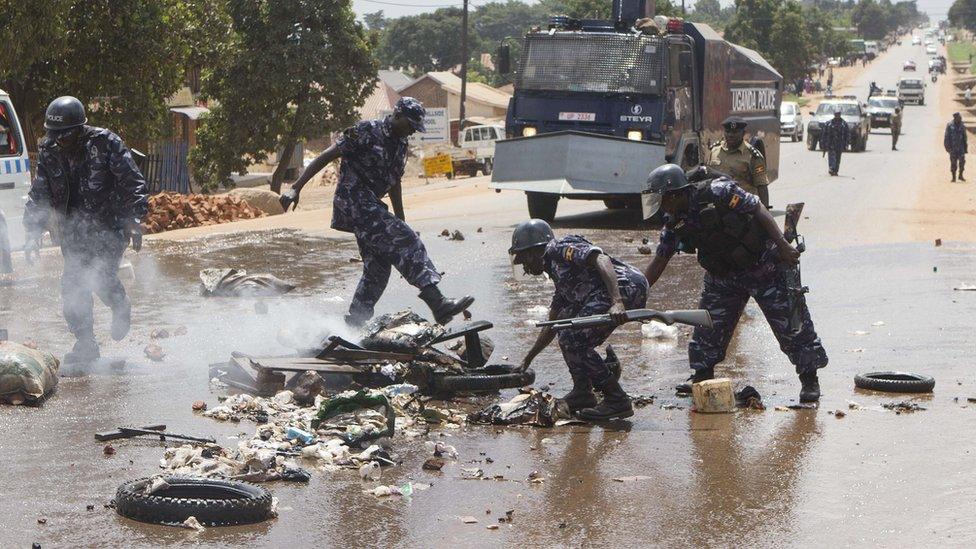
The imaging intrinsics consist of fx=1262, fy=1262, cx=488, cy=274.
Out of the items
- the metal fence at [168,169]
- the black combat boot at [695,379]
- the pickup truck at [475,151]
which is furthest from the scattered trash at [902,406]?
the pickup truck at [475,151]

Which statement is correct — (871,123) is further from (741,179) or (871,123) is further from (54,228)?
(54,228)

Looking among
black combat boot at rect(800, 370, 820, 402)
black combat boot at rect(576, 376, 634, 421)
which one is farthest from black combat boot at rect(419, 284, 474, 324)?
black combat boot at rect(800, 370, 820, 402)

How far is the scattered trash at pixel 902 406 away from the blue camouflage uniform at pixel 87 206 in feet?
15.9

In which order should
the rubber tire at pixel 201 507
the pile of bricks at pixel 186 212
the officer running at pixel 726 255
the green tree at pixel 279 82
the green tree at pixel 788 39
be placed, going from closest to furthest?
the rubber tire at pixel 201 507 → the officer running at pixel 726 255 → the pile of bricks at pixel 186 212 → the green tree at pixel 279 82 → the green tree at pixel 788 39

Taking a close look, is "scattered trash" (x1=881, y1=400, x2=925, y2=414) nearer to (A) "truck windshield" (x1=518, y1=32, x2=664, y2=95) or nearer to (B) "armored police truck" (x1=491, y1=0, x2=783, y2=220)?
(B) "armored police truck" (x1=491, y1=0, x2=783, y2=220)

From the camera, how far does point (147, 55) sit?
23.5 meters

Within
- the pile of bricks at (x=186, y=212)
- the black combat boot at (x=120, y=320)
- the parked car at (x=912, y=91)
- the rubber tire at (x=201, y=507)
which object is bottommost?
the pile of bricks at (x=186, y=212)

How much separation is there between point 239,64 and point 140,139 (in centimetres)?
917

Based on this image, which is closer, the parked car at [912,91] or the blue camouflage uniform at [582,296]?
the blue camouflage uniform at [582,296]

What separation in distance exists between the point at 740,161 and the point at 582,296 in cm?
514

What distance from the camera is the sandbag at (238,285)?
11781mm

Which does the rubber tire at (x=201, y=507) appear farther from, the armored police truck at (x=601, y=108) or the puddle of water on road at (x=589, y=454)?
the armored police truck at (x=601, y=108)

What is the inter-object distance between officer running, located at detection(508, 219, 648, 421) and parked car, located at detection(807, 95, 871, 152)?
37.3 metres

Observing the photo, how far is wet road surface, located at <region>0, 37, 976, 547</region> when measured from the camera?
5.17 metres
